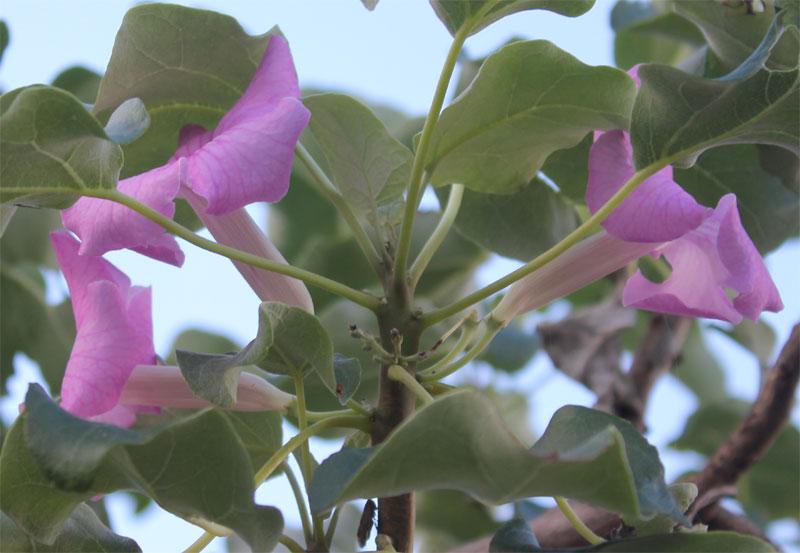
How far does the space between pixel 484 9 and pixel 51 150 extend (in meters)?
0.35

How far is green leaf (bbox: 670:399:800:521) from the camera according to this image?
1833mm

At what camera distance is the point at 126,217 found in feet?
2.72

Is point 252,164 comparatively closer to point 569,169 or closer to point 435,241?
point 435,241

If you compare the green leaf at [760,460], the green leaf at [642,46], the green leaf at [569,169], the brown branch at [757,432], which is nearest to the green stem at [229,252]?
Result: the green leaf at [569,169]

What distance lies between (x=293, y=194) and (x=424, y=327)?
1.10 meters

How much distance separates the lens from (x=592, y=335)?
1536mm

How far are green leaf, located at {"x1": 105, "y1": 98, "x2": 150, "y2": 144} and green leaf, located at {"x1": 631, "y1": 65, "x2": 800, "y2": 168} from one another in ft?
1.20

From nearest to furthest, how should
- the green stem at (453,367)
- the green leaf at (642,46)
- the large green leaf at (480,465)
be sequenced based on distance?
the large green leaf at (480,465)
the green stem at (453,367)
the green leaf at (642,46)

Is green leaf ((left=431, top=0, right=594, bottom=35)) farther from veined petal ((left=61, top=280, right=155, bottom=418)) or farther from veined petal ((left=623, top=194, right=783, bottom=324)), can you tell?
veined petal ((left=61, top=280, right=155, bottom=418))

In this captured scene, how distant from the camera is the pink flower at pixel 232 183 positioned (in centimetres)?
80

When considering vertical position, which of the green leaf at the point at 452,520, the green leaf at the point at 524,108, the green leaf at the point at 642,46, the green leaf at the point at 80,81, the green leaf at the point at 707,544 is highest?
the green leaf at the point at 642,46

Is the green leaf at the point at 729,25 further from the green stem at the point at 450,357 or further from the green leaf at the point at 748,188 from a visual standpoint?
the green stem at the point at 450,357

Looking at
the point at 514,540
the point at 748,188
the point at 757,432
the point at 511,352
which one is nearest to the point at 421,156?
the point at 514,540

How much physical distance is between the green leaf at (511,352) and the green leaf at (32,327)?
2.23 feet
